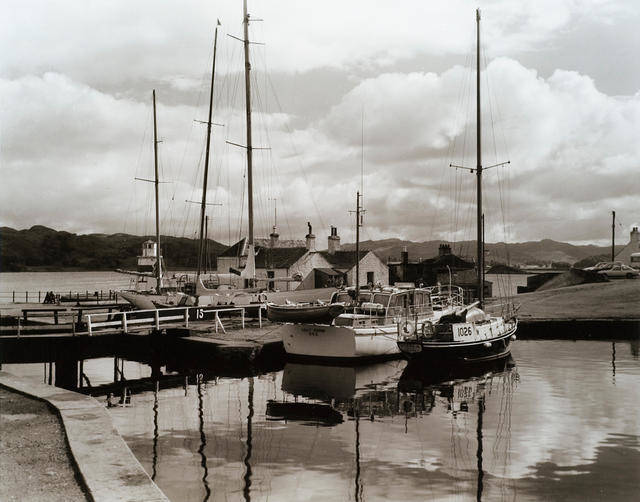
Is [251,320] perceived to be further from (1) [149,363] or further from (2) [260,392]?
(2) [260,392]

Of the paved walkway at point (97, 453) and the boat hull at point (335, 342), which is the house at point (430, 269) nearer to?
the boat hull at point (335, 342)

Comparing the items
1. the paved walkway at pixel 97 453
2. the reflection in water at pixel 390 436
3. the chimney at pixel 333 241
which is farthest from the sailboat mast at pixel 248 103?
the chimney at pixel 333 241

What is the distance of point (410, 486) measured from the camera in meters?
10.8

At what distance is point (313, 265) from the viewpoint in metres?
56.5

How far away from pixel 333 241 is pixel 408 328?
35.9m

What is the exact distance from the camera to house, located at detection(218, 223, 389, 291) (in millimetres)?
54500

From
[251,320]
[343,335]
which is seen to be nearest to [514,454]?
[343,335]

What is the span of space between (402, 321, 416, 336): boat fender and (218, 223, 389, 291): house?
26171 millimetres

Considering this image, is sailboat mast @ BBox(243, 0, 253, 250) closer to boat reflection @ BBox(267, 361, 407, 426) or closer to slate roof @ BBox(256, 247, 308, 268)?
boat reflection @ BBox(267, 361, 407, 426)

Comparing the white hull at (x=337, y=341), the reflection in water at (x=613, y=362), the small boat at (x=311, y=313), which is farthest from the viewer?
the white hull at (x=337, y=341)

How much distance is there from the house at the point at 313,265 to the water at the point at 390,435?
103 ft

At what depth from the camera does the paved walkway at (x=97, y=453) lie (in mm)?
6848

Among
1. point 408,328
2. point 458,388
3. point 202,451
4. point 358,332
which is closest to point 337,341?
point 358,332

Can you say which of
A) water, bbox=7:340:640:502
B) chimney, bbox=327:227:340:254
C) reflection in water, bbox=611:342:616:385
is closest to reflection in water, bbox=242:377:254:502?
water, bbox=7:340:640:502
